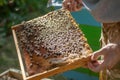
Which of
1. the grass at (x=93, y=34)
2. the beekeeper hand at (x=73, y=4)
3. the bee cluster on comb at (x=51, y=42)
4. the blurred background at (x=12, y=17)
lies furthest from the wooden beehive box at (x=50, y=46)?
the blurred background at (x=12, y=17)

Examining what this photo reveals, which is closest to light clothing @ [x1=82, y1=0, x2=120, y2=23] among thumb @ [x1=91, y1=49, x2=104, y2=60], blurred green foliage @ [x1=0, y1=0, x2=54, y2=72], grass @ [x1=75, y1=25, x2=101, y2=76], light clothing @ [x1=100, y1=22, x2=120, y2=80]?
light clothing @ [x1=100, y1=22, x2=120, y2=80]

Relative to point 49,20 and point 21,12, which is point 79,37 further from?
point 21,12

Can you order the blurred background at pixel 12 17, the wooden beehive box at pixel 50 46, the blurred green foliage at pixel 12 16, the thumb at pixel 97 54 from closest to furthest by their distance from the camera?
the thumb at pixel 97 54, the wooden beehive box at pixel 50 46, the blurred background at pixel 12 17, the blurred green foliage at pixel 12 16

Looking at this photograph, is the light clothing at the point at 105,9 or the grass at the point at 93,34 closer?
the light clothing at the point at 105,9

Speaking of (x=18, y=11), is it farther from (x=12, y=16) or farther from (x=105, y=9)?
(x=105, y=9)

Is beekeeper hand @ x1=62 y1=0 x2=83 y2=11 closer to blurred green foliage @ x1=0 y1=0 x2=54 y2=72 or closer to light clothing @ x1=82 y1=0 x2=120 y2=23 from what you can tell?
light clothing @ x1=82 y1=0 x2=120 y2=23

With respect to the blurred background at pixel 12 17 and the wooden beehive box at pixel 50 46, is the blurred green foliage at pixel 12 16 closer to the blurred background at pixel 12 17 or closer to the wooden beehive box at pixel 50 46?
the blurred background at pixel 12 17

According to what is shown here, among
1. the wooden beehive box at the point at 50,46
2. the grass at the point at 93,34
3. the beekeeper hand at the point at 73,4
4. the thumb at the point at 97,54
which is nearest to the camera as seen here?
the thumb at the point at 97,54
